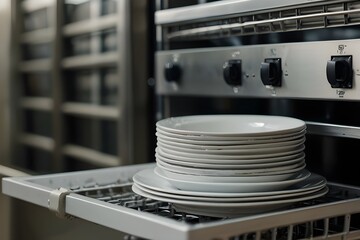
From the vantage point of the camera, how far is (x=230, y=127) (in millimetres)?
978

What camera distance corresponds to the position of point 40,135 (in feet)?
4.78

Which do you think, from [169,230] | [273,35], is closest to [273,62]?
[273,35]

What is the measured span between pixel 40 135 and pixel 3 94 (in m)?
0.13

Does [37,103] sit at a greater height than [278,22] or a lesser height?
lesser

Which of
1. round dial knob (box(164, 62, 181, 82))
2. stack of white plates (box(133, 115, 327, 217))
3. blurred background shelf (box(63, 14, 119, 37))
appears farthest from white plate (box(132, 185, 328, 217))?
blurred background shelf (box(63, 14, 119, 37))

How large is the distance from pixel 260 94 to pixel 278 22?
0.13 m

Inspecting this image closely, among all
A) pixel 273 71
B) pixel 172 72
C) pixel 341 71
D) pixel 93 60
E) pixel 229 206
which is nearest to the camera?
pixel 229 206

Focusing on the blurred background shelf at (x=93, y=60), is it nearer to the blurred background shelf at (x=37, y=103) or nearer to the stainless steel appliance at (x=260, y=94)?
the blurred background shelf at (x=37, y=103)

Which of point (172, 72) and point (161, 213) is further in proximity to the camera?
point (172, 72)

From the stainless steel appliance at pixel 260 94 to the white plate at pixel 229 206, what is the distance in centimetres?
2

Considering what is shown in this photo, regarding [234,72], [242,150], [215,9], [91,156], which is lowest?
[91,156]

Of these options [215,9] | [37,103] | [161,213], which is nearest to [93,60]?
[37,103]

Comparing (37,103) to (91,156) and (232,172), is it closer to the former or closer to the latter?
(91,156)

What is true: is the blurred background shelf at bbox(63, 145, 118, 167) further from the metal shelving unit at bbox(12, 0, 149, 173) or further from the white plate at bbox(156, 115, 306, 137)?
the white plate at bbox(156, 115, 306, 137)
